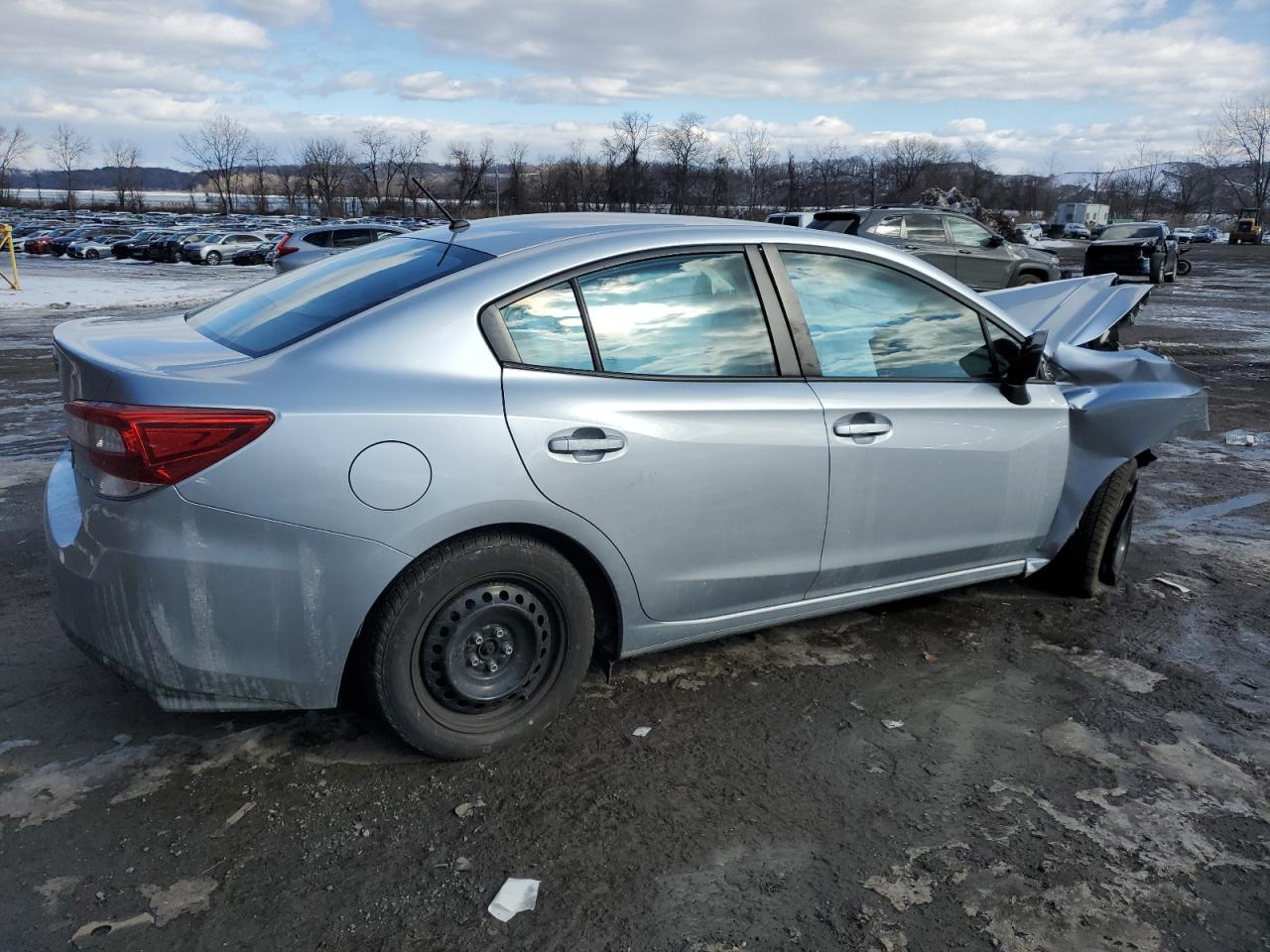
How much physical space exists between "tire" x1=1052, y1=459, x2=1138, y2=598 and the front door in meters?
0.41

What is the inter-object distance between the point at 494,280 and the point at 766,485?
113 centimetres

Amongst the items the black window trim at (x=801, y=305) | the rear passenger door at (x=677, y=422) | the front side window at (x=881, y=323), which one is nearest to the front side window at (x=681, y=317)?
the rear passenger door at (x=677, y=422)

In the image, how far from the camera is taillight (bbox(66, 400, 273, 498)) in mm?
2531

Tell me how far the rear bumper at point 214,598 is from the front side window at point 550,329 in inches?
30.0

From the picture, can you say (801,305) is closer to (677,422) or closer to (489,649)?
(677,422)

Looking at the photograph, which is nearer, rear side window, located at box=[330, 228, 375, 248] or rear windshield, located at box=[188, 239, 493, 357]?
rear windshield, located at box=[188, 239, 493, 357]

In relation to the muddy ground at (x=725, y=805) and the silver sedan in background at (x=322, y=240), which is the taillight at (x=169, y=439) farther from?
the silver sedan in background at (x=322, y=240)

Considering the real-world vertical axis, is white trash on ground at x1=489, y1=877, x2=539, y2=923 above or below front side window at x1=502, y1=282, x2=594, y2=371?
below

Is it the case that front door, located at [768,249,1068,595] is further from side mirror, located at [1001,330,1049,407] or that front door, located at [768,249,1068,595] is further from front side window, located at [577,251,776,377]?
front side window, located at [577,251,776,377]

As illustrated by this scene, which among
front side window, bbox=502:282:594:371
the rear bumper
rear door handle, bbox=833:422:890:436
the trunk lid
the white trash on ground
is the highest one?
front side window, bbox=502:282:594:371

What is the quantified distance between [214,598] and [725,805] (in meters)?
1.57

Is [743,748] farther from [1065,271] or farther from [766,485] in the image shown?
[1065,271]

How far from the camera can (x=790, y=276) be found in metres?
3.48

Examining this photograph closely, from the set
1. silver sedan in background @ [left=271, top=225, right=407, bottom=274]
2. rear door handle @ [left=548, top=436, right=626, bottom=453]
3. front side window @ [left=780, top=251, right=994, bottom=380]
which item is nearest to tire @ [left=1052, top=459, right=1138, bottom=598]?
front side window @ [left=780, top=251, right=994, bottom=380]
